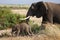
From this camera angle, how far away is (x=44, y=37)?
12875mm

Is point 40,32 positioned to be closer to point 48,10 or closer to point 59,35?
point 59,35

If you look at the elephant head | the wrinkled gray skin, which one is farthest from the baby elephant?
the elephant head

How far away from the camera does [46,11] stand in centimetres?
1683

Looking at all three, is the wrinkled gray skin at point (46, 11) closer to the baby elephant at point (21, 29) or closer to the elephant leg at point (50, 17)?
the elephant leg at point (50, 17)

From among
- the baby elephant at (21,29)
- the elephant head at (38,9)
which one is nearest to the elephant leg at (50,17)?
the elephant head at (38,9)

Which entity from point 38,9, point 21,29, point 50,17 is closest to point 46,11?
point 50,17

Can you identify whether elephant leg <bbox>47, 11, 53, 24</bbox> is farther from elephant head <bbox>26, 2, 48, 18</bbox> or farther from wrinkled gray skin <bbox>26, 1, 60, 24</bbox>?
elephant head <bbox>26, 2, 48, 18</bbox>

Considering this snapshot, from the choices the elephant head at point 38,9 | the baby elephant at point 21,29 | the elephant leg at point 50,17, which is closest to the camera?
the baby elephant at point 21,29

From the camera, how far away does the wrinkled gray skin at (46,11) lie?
55.0 feet

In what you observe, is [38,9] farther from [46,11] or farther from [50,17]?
[50,17]

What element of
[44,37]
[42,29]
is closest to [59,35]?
[44,37]

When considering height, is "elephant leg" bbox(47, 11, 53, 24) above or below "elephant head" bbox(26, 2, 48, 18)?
below

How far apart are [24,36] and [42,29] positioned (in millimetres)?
1216

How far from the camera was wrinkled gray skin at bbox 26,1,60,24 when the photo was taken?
660 inches
